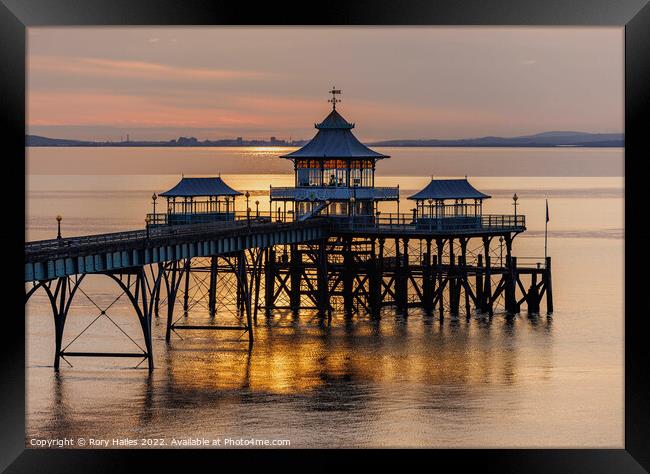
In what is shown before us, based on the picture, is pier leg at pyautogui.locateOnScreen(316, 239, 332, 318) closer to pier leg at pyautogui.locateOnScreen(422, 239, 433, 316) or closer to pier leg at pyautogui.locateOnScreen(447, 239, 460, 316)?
pier leg at pyautogui.locateOnScreen(422, 239, 433, 316)

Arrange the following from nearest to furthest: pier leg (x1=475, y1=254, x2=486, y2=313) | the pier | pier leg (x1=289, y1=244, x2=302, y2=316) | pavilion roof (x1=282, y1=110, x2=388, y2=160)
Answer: the pier → pier leg (x1=475, y1=254, x2=486, y2=313) → pier leg (x1=289, y1=244, x2=302, y2=316) → pavilion roof (x1=282, y1=110, x2=388, y2=160)

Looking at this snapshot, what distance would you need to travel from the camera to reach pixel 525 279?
124062mm

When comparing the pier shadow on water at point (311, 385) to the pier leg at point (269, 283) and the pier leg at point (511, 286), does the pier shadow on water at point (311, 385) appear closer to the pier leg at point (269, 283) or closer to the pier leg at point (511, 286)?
the pier leg at point (511, 286)

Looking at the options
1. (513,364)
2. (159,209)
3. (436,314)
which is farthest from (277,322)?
(159,209)

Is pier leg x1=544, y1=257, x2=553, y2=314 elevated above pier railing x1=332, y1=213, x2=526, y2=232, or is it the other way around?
pier railing x1=332, y1=213, x2=526, y2=232

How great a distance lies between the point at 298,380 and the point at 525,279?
64631 millimetres

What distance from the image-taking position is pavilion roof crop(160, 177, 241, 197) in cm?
8656

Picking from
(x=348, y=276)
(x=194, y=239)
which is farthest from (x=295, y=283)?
(x=194, y=239)

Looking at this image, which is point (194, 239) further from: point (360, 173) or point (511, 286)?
point (360, 173)

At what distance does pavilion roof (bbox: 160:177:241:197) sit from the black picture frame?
53.5m

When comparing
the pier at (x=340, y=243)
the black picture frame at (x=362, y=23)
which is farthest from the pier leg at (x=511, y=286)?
the black picture frame at (x=362, y=23)

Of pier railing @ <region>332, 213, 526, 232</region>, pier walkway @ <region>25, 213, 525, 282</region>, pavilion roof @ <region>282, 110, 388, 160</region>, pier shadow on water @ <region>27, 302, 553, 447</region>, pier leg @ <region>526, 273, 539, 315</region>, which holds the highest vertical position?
pavilion roof @ <region>282, 110, 388, 160</region>

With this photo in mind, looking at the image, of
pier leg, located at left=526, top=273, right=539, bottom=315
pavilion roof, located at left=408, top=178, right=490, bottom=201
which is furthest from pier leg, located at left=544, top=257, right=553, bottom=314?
pavilion roof, located at left=408, top=178, right=490, bottom=201
